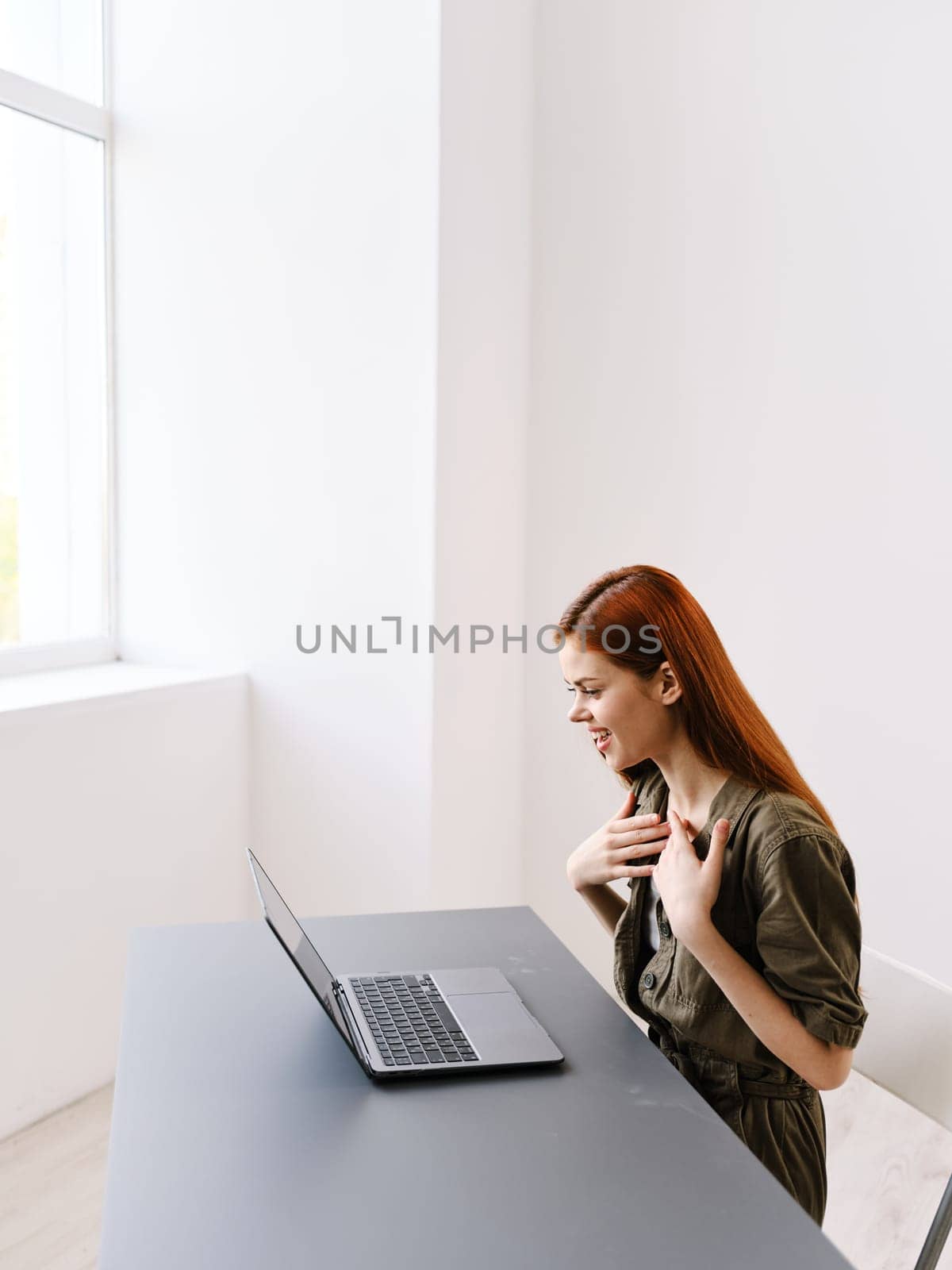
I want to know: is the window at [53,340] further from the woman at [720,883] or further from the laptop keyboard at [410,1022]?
the woman at [720,883]

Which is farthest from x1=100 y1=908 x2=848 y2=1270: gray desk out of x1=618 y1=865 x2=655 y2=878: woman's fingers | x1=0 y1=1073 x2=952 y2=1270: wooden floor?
x1=0 y1=1073 x2=952 y2=1270: wooden floor

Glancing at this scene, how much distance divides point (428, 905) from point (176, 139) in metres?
2.06

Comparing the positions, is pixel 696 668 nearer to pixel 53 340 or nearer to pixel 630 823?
pixel 630 823

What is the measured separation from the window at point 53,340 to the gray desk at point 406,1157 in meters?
1.82

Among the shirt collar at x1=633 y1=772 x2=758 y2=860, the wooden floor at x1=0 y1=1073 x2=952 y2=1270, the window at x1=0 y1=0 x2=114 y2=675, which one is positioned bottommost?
the wooden floor at x1=0 y1=1073 x2=952 y2=1270

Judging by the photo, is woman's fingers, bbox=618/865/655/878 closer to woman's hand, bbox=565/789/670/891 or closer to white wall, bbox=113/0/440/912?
woman's hand, bbox=565/789/670/891

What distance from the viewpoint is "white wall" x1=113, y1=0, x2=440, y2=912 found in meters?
2.74

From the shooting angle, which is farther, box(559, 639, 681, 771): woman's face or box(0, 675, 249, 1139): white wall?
box(0, 675, 249, 1139): white wall

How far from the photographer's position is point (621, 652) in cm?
143

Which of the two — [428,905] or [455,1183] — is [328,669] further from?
[455,1183]

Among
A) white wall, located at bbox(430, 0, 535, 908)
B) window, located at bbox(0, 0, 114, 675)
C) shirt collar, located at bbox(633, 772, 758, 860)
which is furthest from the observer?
window, located at bbox(0, 0, 114, 675)

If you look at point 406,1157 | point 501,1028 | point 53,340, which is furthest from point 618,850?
point 53,340

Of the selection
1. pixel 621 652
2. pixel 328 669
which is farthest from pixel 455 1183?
pixel 328 669

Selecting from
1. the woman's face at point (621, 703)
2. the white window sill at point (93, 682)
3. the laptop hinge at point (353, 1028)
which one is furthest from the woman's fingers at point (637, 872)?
the white window sill at point (93, 682)
